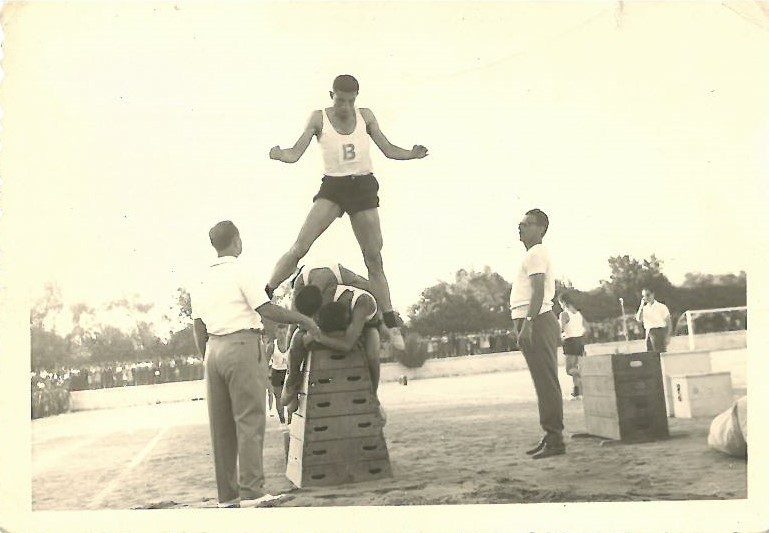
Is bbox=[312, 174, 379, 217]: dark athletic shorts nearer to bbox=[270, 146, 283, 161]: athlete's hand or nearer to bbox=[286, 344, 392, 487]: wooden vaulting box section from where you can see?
bbox=[270, 146, 283, 161]: athlete's hand

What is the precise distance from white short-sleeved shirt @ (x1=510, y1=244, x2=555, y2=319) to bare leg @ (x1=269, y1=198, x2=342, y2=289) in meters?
1.25

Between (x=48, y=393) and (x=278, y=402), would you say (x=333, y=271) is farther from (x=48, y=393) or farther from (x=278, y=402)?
(x=48, y=393)

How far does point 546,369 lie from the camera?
17.3ft

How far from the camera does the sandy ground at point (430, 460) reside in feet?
16.4

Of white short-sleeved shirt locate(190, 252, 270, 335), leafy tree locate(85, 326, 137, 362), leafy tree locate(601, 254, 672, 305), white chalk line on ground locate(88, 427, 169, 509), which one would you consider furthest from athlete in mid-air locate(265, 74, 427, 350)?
leafy tree locate(601, 254, 672, 305)

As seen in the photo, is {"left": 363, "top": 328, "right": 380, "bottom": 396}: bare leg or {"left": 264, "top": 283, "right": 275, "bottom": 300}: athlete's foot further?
{"left": 264, "top": 283, "right": 275, "bottom": 300}: athlete's foot

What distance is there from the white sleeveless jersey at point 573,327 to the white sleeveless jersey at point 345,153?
160cm

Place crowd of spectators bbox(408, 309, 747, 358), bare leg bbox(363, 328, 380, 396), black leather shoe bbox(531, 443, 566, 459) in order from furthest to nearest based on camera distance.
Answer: crowd of spectators bbox(408, 309, 747, 358) → black leather shoe bbox(531, 443, 566, 459) → bare leg bbox(363, 328, 380, 396)

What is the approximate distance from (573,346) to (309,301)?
68.7 inches

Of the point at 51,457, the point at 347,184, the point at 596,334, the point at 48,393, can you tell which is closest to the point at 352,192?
the point at 347,184

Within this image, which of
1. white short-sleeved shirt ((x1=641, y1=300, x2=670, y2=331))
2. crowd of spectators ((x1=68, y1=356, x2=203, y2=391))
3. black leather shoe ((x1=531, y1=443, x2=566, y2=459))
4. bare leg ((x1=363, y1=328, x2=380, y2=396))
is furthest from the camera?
crowd of spectators ((x1=68, y1=356, x2=203, y2=391))

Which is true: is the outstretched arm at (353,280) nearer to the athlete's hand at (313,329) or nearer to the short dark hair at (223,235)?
the athlete's hand at (313,329)

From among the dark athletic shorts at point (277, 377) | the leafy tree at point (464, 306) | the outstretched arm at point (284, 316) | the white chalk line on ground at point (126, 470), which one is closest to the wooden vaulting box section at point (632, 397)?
the leafy tree at point (464, 306)

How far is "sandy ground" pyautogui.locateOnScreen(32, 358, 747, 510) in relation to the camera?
4992mm
